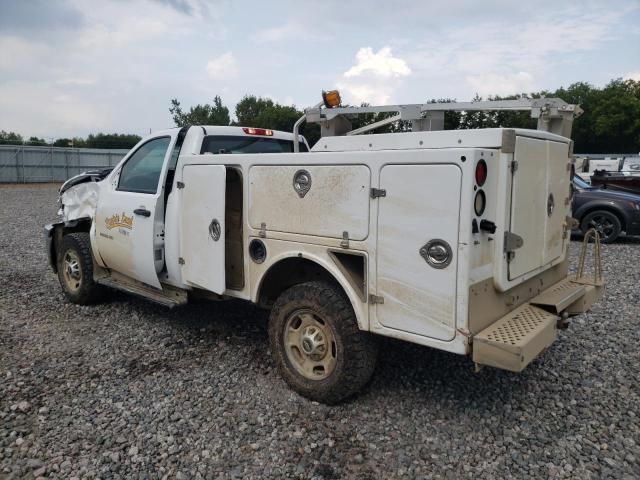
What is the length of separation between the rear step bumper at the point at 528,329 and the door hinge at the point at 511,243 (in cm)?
44

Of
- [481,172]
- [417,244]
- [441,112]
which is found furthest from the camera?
[441,112]

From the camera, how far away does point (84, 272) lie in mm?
5930

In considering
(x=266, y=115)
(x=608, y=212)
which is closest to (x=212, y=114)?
(x=266, y=115)

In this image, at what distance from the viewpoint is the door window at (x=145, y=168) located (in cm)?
512

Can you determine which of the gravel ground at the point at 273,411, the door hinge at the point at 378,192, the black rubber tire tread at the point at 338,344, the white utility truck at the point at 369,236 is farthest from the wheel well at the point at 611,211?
the door hinge at the point at 378,192

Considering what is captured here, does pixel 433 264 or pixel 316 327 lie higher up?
pixel 433 264

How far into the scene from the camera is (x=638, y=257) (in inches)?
367

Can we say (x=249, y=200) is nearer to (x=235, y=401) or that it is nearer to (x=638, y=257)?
(x=235, y=401)

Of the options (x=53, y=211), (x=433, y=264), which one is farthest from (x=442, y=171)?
(x=53, y=211)

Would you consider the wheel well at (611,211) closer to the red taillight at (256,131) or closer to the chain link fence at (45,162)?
the red taillight at (256,131)

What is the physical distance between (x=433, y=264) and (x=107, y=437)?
7.72ft

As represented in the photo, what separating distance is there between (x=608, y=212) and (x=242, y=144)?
28.4 feet

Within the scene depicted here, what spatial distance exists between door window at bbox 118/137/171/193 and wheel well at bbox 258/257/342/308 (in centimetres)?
166

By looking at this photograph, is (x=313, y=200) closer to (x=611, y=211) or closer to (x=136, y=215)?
(x=136, y=215)
